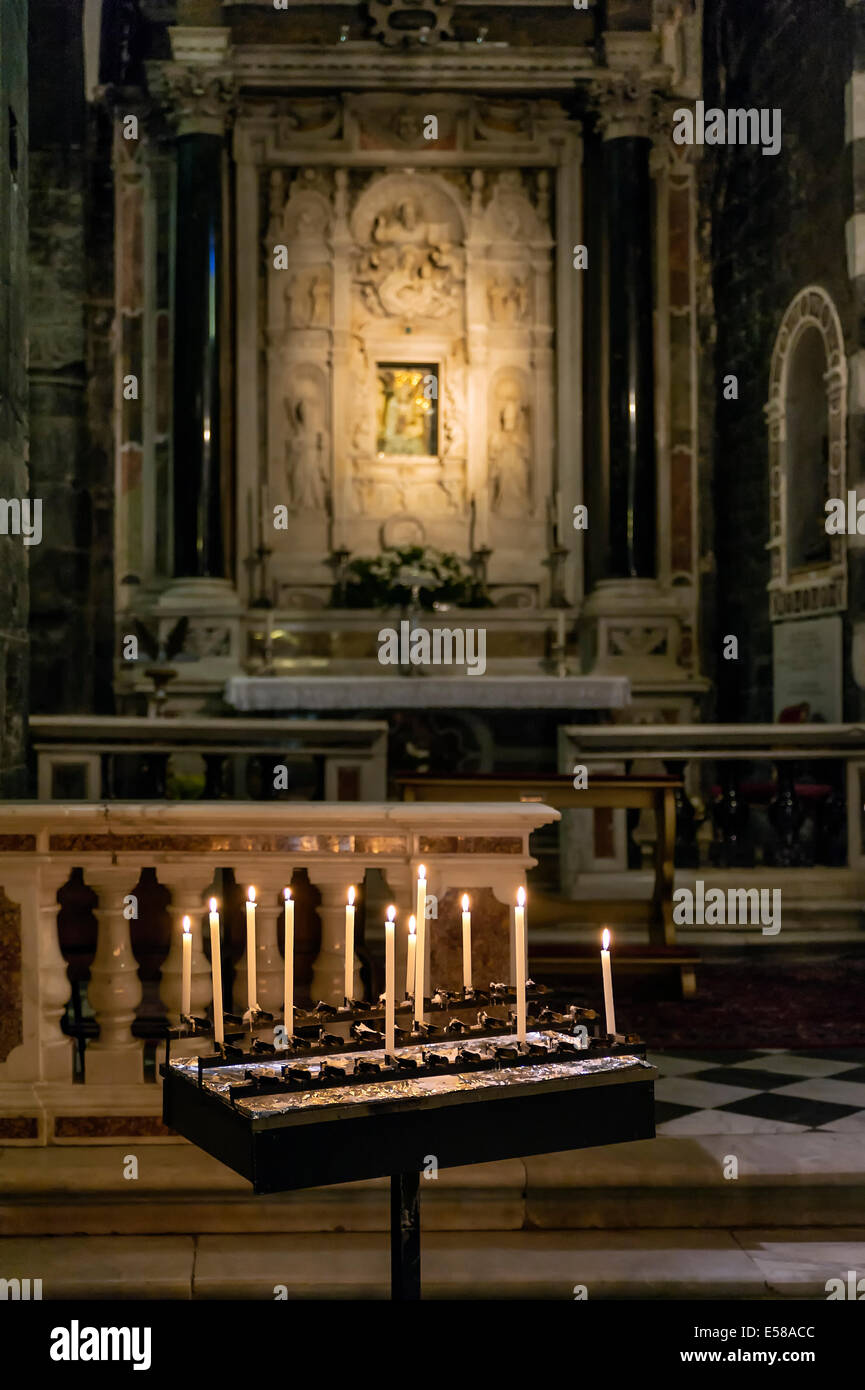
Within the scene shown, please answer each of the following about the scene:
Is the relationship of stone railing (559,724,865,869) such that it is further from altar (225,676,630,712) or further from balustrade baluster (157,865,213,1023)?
balustrade baluster (157,865,213,1023)

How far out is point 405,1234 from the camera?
2.49 m

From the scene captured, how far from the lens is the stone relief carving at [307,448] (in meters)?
11.5

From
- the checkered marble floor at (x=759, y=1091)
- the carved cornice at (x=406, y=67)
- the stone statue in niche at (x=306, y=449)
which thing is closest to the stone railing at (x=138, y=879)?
the checkered marble floor at (x=759, y=1091)

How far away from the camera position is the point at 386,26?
440 inches

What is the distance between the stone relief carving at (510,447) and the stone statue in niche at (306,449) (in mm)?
1359

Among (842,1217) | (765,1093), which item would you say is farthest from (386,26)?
(842,1217)

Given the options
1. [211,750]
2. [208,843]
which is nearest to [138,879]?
[208,843]

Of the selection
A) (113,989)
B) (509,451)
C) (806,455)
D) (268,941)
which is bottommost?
(113,989)

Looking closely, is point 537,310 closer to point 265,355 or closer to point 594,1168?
point 265,355

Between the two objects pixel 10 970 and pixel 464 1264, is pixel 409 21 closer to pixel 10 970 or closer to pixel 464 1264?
pixel 10 970

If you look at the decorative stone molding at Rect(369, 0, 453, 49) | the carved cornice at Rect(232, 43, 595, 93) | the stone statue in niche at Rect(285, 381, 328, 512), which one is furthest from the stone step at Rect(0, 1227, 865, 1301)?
the decorative stone molding at Rect(369, 0, 453, 49)

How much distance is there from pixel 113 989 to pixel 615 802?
280 centimetres

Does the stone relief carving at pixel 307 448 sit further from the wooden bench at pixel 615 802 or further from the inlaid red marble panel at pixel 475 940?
the inlaid red marble panel at pixel 475 940
